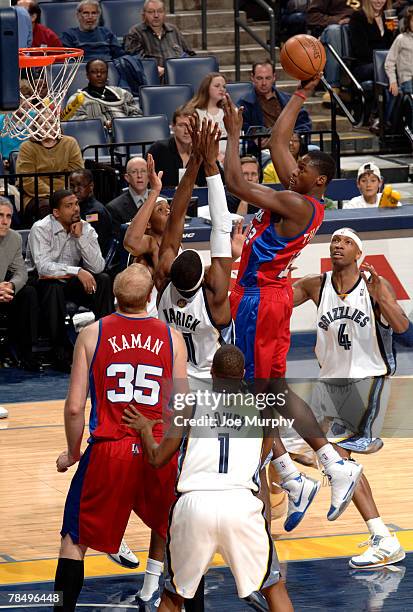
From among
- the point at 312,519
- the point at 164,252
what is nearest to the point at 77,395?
the point at 164,252

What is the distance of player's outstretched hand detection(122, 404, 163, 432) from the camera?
5.79 meters

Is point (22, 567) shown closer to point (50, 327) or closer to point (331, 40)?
point (50, 327)

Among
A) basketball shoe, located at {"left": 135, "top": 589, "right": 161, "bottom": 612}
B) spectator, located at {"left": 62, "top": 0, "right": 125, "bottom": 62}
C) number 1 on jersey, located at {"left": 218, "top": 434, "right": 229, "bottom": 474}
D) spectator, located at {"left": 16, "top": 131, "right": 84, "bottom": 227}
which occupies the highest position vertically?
spectator, located at {"left": 62, "top": 0, "right": 125, "bottom": 62}

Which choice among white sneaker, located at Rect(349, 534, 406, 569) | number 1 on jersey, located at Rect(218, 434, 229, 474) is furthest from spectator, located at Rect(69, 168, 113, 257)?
number 1 on jersey, located at Rect(218, 434, 229, 474)

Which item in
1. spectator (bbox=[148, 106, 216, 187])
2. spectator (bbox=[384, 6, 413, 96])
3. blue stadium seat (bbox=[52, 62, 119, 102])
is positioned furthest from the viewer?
spectator (bbox=[384, 6, 413, 96])

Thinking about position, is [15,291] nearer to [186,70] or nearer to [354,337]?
[354,337]

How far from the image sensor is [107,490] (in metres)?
5.89

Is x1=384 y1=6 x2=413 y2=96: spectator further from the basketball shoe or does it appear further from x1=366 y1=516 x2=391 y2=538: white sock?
the basketball shoe

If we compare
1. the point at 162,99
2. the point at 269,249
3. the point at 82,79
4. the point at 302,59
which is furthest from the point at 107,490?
the point at 82,79

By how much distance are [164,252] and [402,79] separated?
8.70 meters

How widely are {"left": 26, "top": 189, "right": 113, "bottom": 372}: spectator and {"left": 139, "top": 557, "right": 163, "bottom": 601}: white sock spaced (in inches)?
186

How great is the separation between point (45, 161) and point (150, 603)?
6.17 m

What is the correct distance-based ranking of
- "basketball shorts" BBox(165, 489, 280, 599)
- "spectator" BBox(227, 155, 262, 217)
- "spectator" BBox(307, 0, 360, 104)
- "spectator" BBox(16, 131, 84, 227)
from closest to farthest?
1. "basketball shorts" BBox(165, 489, 280, 599)
2. "spectator" BBox(227, 155, 262, 217)
3. "spectator" BBox(16, 131, 84, 227)
4. "spectator" BBox(307, 0, 360, 104)

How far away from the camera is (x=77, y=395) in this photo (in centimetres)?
575
